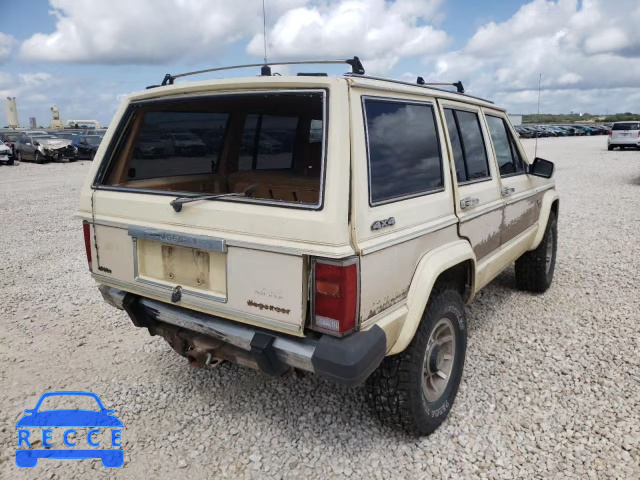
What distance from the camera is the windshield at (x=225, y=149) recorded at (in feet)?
9.87

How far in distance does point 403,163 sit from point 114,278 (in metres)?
1.83

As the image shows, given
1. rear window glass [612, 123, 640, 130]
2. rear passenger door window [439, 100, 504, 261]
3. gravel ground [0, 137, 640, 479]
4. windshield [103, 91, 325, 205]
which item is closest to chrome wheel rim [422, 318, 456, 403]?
gravel ground [0, 137, 640, 479]

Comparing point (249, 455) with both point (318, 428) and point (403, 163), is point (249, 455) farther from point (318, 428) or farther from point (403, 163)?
point (403, 163)

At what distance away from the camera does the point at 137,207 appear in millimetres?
2645

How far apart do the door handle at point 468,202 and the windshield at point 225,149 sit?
93 cm

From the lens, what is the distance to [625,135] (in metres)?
25.0

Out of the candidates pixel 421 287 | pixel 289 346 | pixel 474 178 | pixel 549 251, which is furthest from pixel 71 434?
pixel 549 251

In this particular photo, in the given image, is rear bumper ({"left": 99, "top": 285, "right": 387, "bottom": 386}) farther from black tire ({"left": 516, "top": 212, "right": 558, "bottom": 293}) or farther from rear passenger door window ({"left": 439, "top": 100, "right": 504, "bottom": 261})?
black tire ({"left": 516, "top": 212, "right": 558, "bottom": 293})

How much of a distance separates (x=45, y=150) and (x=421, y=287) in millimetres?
25720

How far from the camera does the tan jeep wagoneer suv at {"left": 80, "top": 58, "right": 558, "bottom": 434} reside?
2.14 m

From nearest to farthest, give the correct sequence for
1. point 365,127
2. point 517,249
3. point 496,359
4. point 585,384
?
point 365,127 < point 585,384 < point 496,359 < point 517,249

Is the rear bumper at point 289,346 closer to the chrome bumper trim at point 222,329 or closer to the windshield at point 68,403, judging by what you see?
the chrome bumper trim at point 222,329

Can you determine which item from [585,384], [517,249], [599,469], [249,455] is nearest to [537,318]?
[517,249]

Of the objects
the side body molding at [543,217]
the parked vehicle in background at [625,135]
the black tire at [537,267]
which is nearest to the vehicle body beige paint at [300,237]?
the side body molding at [543,217]
